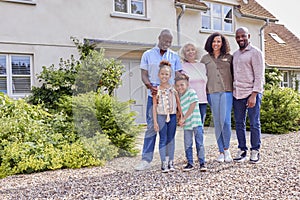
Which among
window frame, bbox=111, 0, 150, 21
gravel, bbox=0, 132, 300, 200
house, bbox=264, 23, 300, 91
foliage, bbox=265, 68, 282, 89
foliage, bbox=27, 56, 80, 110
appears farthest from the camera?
house, bbox=264, 23, 300, 91

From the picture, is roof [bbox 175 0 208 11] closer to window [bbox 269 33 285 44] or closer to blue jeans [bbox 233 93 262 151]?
blue jeans [bbox 233 93 262 151]

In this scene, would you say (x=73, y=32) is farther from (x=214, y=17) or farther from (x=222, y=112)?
(x=214, y=17)

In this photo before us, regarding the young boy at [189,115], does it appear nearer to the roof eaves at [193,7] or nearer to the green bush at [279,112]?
the green bush at [279,112]

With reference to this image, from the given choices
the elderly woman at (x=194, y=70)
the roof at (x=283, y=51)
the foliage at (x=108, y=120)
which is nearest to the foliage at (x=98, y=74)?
the foliage at (x=108, y=120)

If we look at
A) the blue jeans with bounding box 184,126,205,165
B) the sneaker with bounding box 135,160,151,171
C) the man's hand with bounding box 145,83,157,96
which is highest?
the man's hand with bounding box 145,83,157,96

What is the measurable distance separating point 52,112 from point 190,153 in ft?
11.6

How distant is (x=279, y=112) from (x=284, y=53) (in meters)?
10.6

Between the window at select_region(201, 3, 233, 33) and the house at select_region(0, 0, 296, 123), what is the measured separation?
1.90 meters

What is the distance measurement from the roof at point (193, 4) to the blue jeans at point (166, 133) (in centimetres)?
784

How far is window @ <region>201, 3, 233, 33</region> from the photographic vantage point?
13.2 m

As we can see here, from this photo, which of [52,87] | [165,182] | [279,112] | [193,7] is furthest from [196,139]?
[193,7]

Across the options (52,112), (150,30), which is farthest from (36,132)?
(150,30)

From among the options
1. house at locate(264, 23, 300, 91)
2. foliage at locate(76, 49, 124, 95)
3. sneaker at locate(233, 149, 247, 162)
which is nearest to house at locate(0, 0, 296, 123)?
foliage at locate(76, 49, 124, 95)

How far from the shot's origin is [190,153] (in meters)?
4.38
